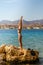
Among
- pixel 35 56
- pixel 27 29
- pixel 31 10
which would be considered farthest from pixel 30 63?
pixel 31 10

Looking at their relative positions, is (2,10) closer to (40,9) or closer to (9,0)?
(9,0)

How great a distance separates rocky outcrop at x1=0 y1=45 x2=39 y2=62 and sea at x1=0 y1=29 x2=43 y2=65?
0.16m

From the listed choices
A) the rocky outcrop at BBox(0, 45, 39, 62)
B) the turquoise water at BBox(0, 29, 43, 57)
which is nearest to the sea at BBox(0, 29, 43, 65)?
the turquoise water at BBox(0, 29, 43, 57)

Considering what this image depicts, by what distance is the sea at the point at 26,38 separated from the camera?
5.20 meters

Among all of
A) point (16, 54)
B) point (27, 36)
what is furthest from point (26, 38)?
point (16, 54)

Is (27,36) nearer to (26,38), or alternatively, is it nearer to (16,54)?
(26,38)

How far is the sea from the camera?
5203 millimetres

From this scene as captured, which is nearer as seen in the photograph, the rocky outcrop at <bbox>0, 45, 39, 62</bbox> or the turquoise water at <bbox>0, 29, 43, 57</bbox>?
the rocky outcrop at <bbox>0, 45, 39, 62</bbox>

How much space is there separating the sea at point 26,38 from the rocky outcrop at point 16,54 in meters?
0.16

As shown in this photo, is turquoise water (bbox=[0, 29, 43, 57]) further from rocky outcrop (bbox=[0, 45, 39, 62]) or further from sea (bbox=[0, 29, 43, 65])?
rocky outcrop (bbox=[0, 45, 39, 62])

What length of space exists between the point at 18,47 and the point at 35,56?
477 millimetres

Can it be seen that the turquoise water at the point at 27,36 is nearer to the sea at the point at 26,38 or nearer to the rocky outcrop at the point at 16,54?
the sea at the point at 26,38

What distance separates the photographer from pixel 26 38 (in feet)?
17.3

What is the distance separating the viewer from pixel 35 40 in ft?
17.2
